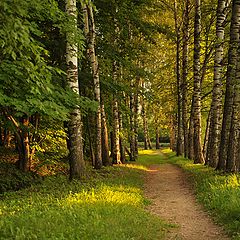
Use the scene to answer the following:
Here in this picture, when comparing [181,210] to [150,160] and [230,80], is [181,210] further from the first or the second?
[150,160]

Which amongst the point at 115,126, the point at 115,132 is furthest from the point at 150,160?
the point at 115,126

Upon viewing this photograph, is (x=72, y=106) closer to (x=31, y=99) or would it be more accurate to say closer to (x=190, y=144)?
(x=31, y=99)

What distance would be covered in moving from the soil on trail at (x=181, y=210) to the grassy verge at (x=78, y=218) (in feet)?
1.97

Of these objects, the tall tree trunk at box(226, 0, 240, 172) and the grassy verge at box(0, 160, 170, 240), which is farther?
the tall tree trunk at box(226, 0, 240, 172)

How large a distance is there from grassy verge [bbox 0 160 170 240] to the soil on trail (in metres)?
0.60

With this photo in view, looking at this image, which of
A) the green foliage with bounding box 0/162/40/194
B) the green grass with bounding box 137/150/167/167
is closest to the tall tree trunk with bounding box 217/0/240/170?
the green foliage with bounding box 0/162/40/194

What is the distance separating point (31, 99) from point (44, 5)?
212cm

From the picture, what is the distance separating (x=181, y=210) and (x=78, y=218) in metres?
4.30

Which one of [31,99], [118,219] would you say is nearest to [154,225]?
[118,219]

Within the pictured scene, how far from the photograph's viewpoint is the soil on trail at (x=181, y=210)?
7.88m

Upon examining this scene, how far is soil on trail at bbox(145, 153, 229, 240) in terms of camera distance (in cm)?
788

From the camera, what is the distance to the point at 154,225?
8.05 metres

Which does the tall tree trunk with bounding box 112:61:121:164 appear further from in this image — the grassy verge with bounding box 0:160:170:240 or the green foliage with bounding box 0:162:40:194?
the grassy verge with bounding box 0:160:170:240

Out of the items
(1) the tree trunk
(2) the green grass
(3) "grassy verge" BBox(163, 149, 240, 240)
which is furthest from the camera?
(2) the green grass
